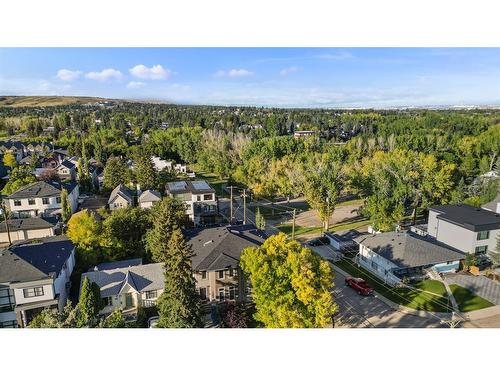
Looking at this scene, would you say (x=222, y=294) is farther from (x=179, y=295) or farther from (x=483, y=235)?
(x=483, y=235)

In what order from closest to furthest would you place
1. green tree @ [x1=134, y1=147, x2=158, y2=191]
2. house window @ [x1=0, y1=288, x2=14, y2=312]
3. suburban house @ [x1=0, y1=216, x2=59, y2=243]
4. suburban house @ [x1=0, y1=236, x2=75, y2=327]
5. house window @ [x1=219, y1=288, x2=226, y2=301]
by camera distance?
suburban house @ [x1=0, y1=236, x2=75, y2=327], house window @ [x1=0, y1=288, x2=14, y2=312], house window @ [x1=219, y1=288, x2=226, y2=301], suburban house @ [x1=0, y1=216, x2=59, y2=243], green tree @ [x1=134, y1=147, x2=158, y2=191]

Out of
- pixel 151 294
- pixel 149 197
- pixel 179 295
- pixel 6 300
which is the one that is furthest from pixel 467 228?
pixel 6 300

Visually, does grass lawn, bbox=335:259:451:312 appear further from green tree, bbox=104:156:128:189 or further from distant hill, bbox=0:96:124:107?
distant hill, bbox=0:96:124:107

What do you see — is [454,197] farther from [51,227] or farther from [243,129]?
[243,129]

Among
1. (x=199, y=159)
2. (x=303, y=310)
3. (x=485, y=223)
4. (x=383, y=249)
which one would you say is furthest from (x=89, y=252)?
(x=199, y=159)

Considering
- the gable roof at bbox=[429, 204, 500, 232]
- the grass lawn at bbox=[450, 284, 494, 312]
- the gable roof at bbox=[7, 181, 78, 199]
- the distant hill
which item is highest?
the distant hill

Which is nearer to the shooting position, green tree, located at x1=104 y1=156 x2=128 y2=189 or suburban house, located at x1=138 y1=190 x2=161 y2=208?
suburban house, located at x1=138 y1=190 x2=161 y2=208

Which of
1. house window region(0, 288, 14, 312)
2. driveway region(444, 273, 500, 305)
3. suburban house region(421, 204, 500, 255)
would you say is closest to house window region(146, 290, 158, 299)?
house window region(0, 288, 14, 312)
